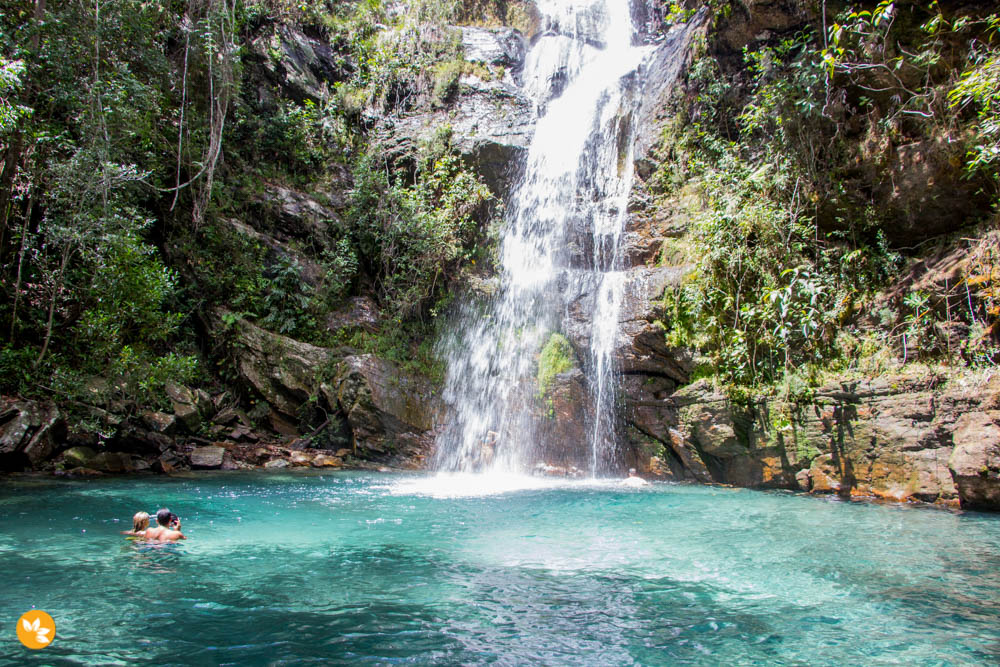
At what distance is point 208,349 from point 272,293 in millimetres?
1892

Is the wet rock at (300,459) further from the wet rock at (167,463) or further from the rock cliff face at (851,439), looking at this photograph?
the rock cliff face at (851,439)

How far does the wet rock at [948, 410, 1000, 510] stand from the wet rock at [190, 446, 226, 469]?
37.6 ft

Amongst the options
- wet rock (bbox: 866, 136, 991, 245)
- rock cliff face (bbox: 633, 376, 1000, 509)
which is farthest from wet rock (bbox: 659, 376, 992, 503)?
wet rock (bbox: 866, 136, 991, 245)

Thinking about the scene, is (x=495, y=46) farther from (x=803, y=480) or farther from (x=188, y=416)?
(x=803, y=480)

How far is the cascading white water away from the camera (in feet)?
37.7

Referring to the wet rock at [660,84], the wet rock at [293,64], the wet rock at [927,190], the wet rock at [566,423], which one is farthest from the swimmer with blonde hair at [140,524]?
the wet rock at [293,64]

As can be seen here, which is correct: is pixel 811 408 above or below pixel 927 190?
below

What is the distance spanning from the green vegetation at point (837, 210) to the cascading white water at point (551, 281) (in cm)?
215

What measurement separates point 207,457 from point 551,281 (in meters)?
7.92

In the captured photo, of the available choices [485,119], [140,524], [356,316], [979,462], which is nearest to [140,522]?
[140,524]

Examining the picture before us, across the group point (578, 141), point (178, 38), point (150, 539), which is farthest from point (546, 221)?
point (150, 539)

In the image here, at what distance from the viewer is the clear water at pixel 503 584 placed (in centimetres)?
292

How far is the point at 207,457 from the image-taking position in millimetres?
10523

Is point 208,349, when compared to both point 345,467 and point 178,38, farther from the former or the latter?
point 178,38
